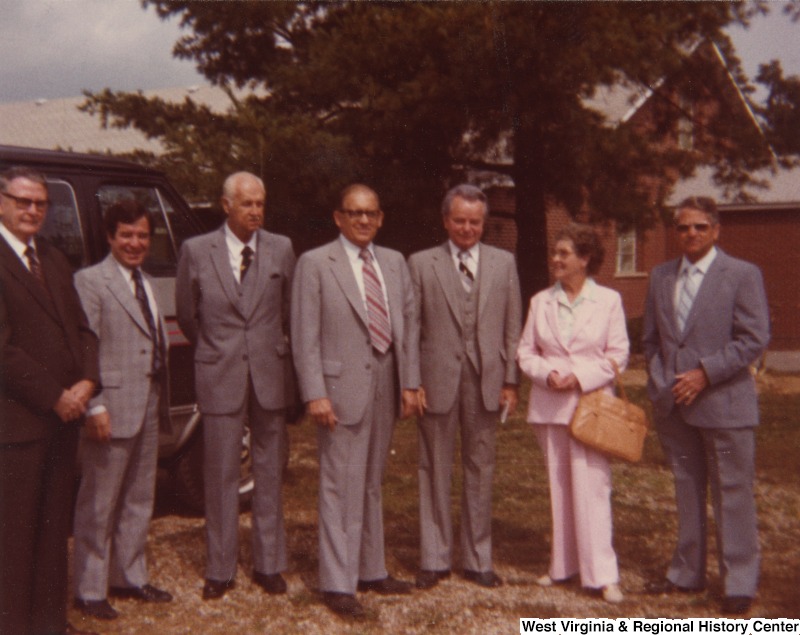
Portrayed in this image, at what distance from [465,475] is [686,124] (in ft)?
37.0

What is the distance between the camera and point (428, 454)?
5141 mm

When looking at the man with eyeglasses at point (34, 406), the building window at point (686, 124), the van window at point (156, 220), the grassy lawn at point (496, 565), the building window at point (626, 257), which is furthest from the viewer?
the building window at point (626, 257)

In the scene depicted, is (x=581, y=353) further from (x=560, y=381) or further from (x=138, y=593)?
(x=138, y=593)

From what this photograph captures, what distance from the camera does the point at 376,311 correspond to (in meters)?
4.84

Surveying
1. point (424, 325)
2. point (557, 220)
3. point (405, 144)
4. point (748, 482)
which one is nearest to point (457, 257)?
point (424, 325)

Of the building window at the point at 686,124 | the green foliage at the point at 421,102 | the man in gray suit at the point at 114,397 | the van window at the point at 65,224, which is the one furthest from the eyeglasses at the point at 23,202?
the building window at the point at 686,124

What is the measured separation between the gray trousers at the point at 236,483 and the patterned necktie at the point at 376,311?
64 centimetres

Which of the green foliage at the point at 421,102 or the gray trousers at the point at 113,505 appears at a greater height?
the green foliage at the point at 421,102

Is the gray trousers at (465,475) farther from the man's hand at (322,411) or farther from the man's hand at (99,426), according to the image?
the man's hand at (99,426)

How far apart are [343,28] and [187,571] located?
7.97 meters

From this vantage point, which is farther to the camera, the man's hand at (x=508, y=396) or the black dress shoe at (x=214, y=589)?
the man's hand at (x=508, y=396)

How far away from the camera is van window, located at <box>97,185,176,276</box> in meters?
5.79

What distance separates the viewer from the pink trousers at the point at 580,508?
4.88 meters

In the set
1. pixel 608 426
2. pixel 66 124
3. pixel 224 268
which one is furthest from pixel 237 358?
Result: pixel 66 124
